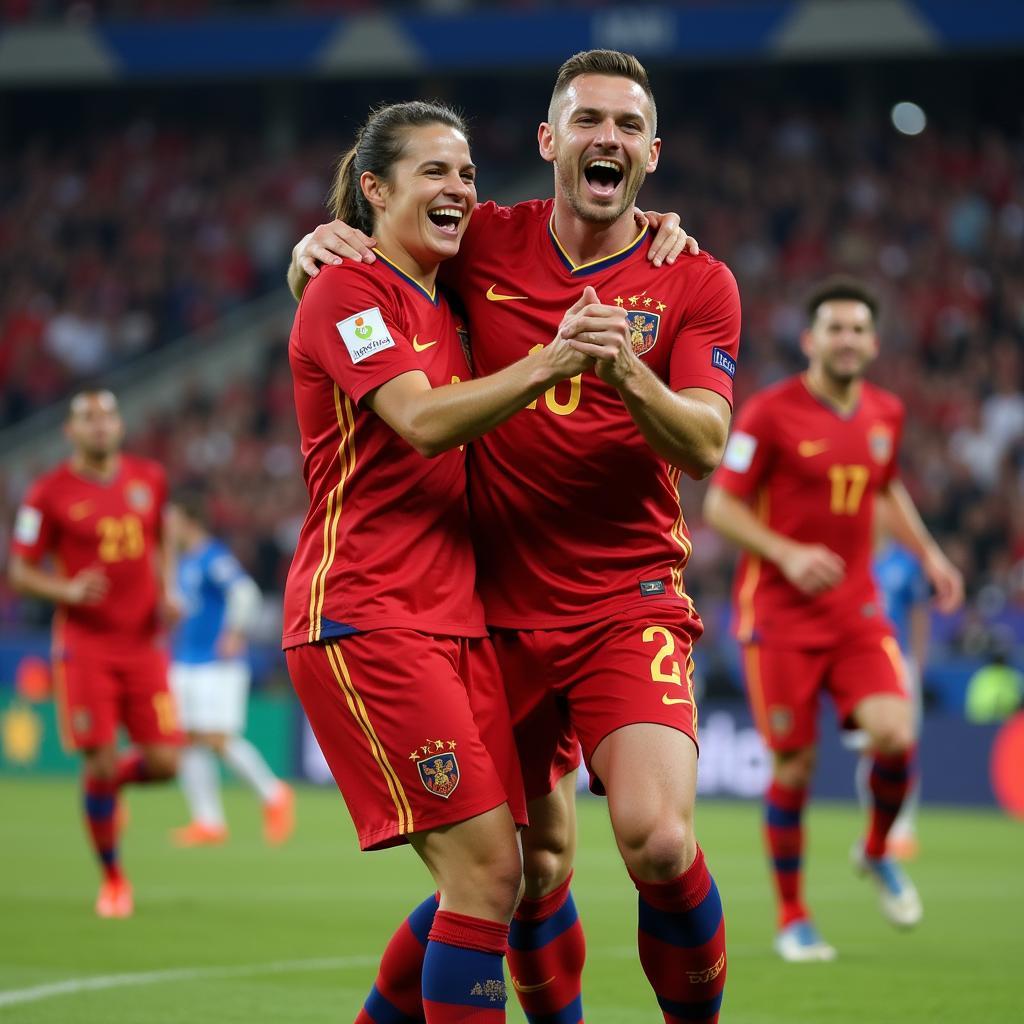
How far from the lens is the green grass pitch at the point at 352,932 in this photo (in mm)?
6355

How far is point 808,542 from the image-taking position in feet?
26.6

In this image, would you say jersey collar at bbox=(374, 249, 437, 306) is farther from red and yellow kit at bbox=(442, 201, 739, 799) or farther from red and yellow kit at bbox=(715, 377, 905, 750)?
red and yellow kit at bbox=(715, 377, 905, 750)

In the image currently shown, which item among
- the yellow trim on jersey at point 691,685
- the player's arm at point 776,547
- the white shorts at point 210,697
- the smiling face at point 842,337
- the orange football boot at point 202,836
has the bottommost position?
the orange football boot at point 202,836

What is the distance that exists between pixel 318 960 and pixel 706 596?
Answer: 10048 millimetres

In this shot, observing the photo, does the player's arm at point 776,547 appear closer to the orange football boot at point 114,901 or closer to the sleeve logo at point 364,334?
the orange football boot at point 114,901

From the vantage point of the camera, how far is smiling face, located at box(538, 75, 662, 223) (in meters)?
4.77

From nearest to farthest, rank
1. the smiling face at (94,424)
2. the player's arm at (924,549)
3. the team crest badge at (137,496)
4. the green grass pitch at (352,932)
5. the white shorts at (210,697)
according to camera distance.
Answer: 1. the green grass pitch at (352,932)
2. the player's arm at (924,549)
3. the smiling face at (94,424)
4. the team crest badge at (137,496)
5. the white shorts at (210,697)

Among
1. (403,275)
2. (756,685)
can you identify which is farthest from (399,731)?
(756,685)

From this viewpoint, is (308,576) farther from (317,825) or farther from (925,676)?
(925,676)

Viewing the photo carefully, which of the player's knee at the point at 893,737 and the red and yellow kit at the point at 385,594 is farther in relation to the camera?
the player's knee at the point at 893,737

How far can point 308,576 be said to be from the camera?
14.8 feet

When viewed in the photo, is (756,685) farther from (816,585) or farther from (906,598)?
(906,598)

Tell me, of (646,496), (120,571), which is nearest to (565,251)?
(646,496)

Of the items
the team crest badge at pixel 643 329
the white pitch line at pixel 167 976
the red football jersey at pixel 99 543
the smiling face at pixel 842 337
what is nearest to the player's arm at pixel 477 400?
the team crest badge at pixel 643 329
